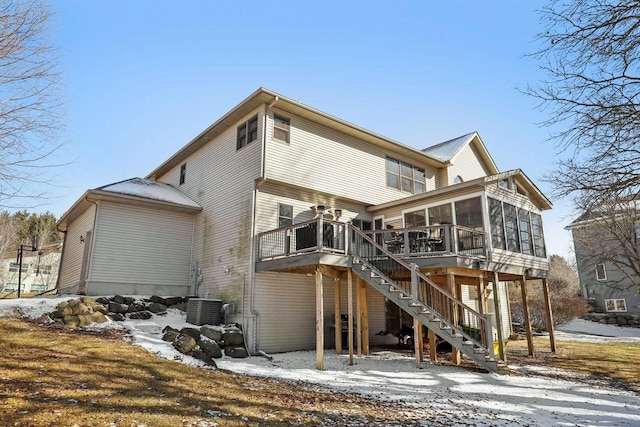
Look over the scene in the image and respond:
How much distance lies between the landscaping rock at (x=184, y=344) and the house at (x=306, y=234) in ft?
8.40

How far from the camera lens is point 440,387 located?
8.46 m

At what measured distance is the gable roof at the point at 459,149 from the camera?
1934 centimetres

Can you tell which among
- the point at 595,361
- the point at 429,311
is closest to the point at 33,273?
the point at 429,311

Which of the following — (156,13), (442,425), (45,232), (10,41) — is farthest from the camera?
(45,232)

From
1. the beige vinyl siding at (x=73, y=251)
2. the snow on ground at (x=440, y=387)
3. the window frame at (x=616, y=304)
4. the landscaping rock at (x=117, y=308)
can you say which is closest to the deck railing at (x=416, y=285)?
the snow on ground at (x=440, y=387)

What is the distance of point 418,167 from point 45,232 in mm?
35849

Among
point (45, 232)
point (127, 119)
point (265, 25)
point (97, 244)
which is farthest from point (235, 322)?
point (45, 232)

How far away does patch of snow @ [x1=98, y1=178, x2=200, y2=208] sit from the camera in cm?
1524

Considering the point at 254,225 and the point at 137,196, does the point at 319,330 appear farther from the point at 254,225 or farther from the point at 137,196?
the point at 137,196

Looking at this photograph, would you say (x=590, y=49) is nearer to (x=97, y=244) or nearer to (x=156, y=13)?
(x=156, y=13)

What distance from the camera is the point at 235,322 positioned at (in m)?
12.9

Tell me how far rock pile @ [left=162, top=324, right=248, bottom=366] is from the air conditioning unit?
30 centimetres

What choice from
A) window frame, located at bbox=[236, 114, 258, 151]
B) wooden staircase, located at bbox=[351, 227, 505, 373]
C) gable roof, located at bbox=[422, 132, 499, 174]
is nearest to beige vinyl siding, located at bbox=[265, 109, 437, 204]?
window frame, located at bbox=[236, 114, 258, 151]

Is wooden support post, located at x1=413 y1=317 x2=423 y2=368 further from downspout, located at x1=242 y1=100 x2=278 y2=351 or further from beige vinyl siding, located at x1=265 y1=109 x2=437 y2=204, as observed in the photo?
beige vinyl siding, located at x1=265 y1=109 x2=437 y2=204
